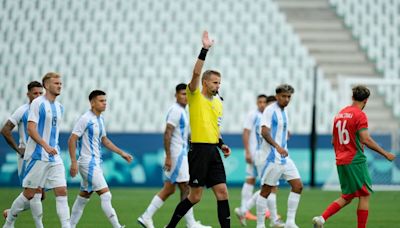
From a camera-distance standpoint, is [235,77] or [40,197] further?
[235,77]

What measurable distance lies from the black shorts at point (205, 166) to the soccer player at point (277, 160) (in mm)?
2025

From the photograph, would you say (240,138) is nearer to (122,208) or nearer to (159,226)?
(122,208)

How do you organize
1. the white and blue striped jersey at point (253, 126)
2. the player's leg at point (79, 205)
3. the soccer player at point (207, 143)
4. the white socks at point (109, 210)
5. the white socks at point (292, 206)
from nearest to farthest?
the soccer player at point (207, 143) → the white socks at point (109, 210) → the player's leg at point (79, 205) → the white socks at point (292, 206) → the white and blue striped jersey at point (253, 126)

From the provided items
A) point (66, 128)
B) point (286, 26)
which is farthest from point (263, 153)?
point (286, 26)

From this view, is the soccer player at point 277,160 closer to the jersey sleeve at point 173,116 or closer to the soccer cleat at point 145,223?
the jersey sleeve at point 173,116

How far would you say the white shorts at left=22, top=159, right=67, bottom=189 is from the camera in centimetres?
1047

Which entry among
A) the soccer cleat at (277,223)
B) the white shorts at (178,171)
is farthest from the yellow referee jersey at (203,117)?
the soccer cleat at (277,223)

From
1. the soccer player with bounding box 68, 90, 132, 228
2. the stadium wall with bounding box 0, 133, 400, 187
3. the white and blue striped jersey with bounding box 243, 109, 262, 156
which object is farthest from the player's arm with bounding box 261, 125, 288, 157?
the stadium wall with bounding box 0, 133, 400, 187

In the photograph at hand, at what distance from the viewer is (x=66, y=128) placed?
26.7 metres

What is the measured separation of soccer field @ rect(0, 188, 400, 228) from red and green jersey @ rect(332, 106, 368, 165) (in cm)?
256

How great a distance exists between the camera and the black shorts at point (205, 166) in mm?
10383

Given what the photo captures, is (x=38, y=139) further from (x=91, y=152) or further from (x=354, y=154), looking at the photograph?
(x=354, y=154)

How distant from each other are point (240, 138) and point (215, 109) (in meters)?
13.5

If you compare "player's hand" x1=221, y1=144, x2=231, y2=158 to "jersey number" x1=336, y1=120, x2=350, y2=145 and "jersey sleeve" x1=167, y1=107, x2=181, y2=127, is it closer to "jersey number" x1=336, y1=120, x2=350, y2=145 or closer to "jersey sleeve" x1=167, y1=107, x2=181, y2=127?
"jersey number" x1=336, y1=120, x2=350, y2=145
